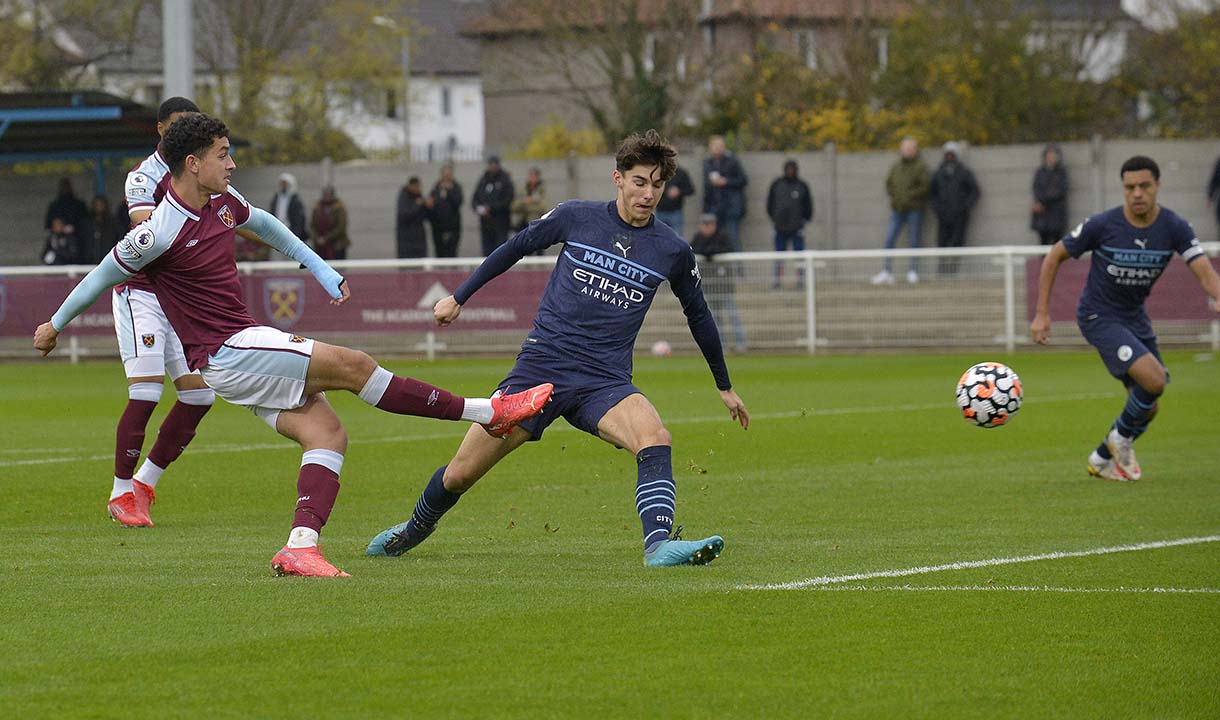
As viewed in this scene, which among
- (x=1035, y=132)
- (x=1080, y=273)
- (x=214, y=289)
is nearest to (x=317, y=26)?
(x=1035, y=132)

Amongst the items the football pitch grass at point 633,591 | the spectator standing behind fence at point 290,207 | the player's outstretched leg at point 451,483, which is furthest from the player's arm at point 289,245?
the spectator standing behind fence at point 290,207

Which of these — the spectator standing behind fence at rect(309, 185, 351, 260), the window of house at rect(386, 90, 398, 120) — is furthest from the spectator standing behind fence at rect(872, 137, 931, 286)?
the window of house at rect(386, 90, 398, 120)

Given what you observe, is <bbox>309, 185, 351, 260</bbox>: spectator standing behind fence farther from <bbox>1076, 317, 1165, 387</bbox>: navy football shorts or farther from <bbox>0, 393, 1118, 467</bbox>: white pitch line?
<bbox>1076, 317, 1165, 387</bbox>: navy football shorts

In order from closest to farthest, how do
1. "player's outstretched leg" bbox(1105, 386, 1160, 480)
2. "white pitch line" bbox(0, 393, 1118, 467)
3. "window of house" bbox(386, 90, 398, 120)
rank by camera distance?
"player's outstretched leg" bbox(1105, 386, 1160, 480), "white pitch line" bbox(0, 393, 1118, 467), "window of house" bbox(386, 90, 398, 120)

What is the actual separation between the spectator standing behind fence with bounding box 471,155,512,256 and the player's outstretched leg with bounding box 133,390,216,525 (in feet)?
60.1

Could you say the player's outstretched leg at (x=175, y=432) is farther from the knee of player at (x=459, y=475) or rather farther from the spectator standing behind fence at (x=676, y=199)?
the spectator standing behind fence at (x=676, y=199)

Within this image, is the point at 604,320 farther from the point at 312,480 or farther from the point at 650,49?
the point at 650,49

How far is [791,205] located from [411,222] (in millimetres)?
5959

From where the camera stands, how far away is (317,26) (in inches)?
2370

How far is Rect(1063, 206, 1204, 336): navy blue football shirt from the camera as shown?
39.1 ft

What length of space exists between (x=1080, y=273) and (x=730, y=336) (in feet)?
15.6

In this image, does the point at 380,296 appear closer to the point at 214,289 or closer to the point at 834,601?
the point at 214,289

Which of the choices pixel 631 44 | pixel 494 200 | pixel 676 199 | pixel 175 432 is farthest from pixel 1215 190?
pixel 175 432

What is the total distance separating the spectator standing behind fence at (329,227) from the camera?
28.7m
